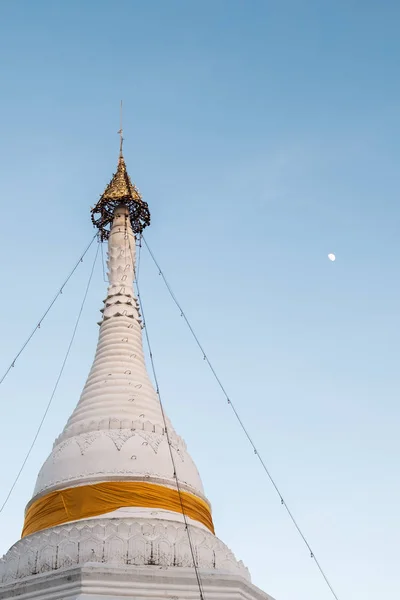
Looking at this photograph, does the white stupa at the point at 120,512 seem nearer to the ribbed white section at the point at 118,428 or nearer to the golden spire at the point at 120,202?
the ribbed white section at the point at 118,428

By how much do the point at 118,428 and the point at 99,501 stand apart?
2379mm

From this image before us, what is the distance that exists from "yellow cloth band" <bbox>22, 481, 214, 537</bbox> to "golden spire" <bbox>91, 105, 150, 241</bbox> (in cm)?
1209

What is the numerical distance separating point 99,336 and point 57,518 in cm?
712

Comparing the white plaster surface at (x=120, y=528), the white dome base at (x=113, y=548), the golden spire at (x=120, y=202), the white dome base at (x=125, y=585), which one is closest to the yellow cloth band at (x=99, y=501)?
the white plaster surface at (x=120, y=528)

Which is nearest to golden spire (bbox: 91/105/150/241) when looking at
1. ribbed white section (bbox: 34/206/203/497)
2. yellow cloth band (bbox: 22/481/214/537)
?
ribbed white section (bbox: 34/206/203/497)

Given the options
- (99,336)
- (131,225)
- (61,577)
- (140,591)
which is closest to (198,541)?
(140,591)

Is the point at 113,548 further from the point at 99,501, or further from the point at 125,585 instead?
the point at 99,501

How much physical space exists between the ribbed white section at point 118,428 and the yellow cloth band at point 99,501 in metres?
0.26

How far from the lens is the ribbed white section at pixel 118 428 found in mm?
19266

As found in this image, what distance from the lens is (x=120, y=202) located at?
91.2ft

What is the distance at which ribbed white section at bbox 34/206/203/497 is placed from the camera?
1927cm

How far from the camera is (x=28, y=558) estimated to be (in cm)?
1736

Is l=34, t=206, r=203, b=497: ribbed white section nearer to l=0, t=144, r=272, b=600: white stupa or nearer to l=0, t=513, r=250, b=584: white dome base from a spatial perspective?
l=0, t=144, r=272, b=600: white stupa

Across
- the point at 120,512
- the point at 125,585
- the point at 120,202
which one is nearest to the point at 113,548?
the point at 125,585
